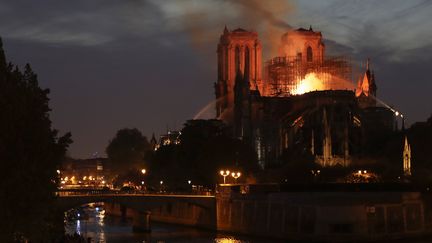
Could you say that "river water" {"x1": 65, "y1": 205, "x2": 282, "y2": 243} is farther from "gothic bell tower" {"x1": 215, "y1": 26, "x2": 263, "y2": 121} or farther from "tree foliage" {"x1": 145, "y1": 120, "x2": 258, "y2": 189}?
"gothic bell tower" {"x1": 215, "y1": 26, "x2": 263, "y2": 121}

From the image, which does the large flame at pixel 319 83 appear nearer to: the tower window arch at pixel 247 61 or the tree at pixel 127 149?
the tower window arch at pixel 247 61

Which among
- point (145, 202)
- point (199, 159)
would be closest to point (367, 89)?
point (199, 159)

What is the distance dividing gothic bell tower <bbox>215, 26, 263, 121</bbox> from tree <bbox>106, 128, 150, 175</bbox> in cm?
2450

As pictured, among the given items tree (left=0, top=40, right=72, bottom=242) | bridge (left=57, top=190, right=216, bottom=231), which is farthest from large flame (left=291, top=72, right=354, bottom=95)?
tree (left=0, top=40, right=72, bottom=242)

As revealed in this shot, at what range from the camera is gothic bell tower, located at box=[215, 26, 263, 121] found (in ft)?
541

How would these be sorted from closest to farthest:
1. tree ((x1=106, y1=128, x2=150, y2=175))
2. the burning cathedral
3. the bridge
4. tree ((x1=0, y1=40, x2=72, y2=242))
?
tree ((x1=0, y1=40, x2=72, y2=242)) < the bridge < the burning cathedral < tree ((x1=106, y1=128, x2=150, y2=175))

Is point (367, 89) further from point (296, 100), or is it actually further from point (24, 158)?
point (24, 158)

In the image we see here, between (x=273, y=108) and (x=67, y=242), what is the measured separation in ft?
349

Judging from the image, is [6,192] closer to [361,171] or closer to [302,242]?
[302,242]

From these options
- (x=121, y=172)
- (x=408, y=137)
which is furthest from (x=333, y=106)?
(x=121, y=172)

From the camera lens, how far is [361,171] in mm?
99500

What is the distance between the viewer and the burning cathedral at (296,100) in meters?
123

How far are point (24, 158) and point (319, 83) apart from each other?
12391cm

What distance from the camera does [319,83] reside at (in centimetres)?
15162
